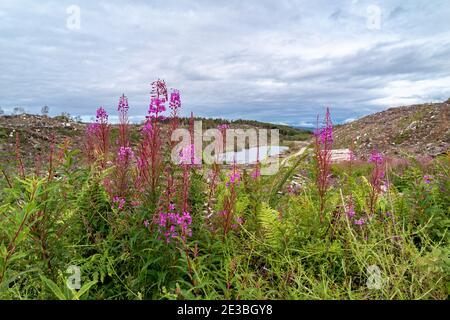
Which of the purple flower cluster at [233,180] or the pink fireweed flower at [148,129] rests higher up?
the pink fireweed flower at [148,129]

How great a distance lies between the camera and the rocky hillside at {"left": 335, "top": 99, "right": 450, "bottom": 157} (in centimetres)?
1722

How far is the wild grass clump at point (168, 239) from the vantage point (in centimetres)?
254

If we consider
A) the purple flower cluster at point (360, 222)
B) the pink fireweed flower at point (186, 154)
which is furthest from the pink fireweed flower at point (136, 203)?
the purple flower cluster at point (360, 222)

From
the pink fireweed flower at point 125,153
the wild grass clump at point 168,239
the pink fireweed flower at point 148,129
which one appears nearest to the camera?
the wild grass clump at point 168,239

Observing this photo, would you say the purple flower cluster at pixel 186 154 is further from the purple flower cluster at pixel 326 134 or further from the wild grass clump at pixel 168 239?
the purple flower cluster at pixel 326 134

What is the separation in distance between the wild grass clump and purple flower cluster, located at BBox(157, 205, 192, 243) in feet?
0.03

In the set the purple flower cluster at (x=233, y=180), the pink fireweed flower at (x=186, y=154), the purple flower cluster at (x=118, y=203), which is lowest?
the purple flower cluster at (x=118, y=203)

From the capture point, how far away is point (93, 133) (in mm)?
4086

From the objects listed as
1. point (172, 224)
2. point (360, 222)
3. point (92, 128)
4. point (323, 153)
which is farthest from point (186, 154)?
point (360, 222)

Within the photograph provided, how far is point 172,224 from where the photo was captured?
2.74 metres

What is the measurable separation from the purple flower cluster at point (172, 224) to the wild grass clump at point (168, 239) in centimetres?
1

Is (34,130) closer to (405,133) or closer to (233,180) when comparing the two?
(233,180)
